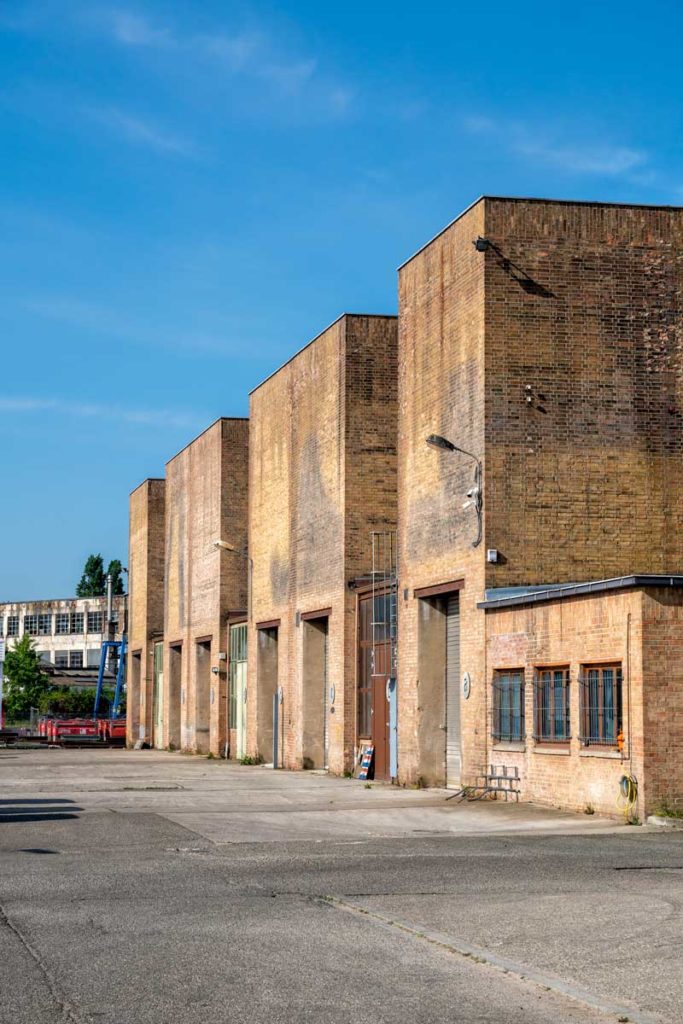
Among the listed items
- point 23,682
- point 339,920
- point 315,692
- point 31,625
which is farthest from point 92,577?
point 339,920

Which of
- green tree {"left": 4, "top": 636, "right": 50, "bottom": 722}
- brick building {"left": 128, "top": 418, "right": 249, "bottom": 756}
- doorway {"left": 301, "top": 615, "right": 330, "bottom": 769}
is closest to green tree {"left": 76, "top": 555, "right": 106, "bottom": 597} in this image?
green tree {"left": 4, "top": 636, "right": 50, "bottom": 722}

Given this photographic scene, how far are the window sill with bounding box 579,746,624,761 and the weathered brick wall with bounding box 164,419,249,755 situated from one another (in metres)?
26.4

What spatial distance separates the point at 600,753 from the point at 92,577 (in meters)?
141

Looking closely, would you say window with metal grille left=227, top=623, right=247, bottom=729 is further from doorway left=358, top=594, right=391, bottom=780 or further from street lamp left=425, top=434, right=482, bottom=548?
street lamp left=425, top=434, right=482, bottom=548

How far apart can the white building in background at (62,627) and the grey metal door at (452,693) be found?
90676mm

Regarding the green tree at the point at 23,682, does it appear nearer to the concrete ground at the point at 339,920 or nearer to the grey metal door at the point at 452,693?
the grey metal door at the point at 452,693

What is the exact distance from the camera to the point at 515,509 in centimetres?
2709

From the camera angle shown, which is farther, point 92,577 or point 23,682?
point 92,577

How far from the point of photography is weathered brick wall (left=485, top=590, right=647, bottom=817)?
69.7ft

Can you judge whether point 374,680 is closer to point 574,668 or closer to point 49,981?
point 574,668

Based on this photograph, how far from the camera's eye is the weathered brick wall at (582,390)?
27188mm

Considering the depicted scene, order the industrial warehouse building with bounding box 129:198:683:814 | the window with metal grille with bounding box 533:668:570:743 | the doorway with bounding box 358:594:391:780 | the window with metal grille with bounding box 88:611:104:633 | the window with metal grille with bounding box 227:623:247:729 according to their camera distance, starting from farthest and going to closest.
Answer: the window with metal grille with bounding box 88:611:104:633 → the window with metal grille with bounding box 227:623:247:729 → the doorway with bounding box 358:594:391:780 → the window with metal grille with bounding box 533:668:570:743 → the industrial warehouse building with bounding box 129:198:683:814

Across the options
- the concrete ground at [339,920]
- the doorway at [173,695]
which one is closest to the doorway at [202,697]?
the doorway at [173,695]

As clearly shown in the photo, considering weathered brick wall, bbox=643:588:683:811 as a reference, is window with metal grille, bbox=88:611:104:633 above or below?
above
